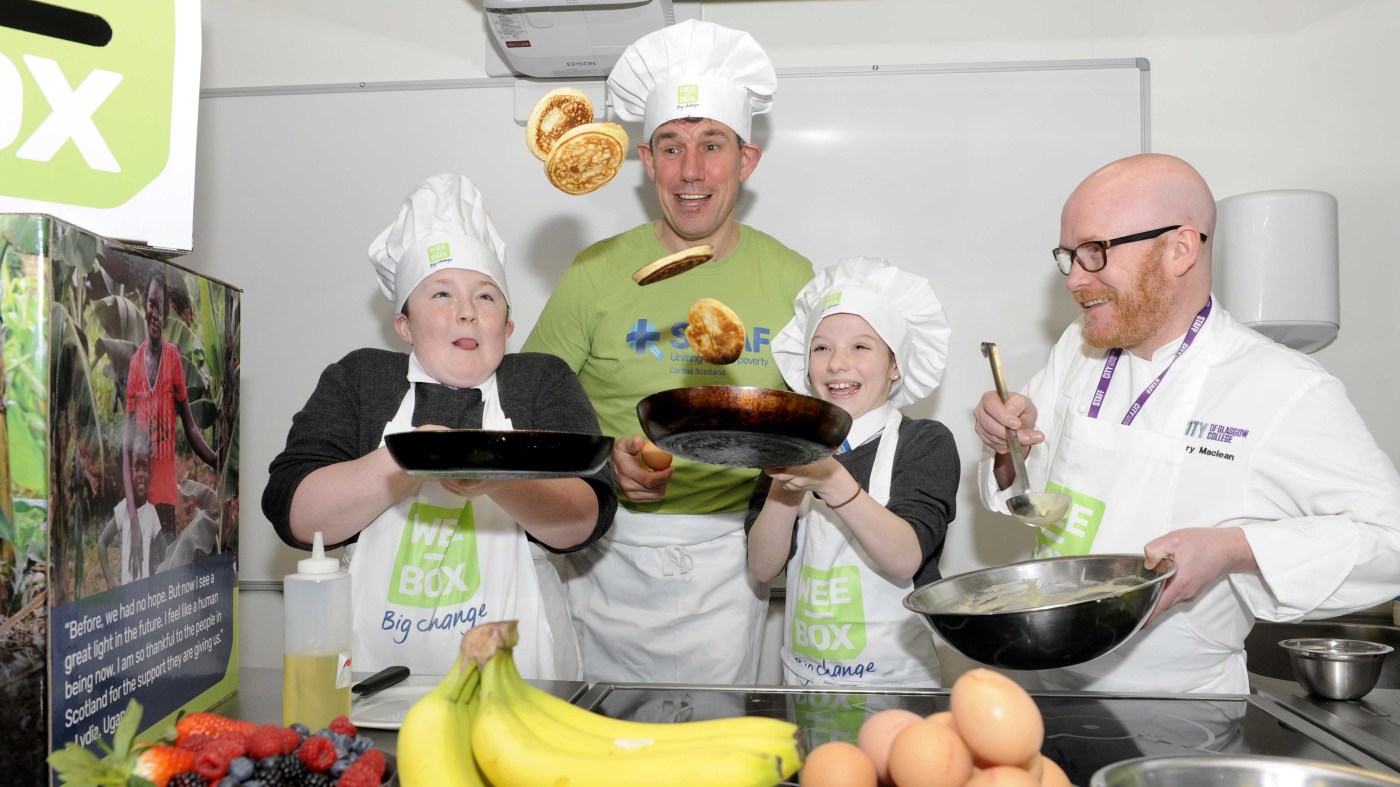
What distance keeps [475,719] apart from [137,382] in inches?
27.7

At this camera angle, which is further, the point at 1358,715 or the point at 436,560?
the point at 436,560

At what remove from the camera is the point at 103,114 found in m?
1.37

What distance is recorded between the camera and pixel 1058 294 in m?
3.40

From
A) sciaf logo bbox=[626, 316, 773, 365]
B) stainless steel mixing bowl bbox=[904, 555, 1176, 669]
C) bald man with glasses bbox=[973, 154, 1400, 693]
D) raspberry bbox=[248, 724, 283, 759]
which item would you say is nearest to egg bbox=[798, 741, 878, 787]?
stainless steel mixing bowl bbox=[904, 555, 1176, 669]

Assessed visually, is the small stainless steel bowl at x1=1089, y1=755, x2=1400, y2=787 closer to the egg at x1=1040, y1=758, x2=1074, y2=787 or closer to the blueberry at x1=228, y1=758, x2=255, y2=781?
the egg at x1=1040, y1=758, x2=1074, y2=787

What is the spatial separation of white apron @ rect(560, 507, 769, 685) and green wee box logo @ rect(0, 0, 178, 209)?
5.31 ft

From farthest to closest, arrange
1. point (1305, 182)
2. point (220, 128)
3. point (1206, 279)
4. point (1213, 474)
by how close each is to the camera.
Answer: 1. point (220, 128)
2. point (1305, 182)
3. point (1206, 279)
4. point (1213, 474)

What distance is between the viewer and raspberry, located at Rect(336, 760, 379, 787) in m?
1.09

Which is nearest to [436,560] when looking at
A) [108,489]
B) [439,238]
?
[439,238]

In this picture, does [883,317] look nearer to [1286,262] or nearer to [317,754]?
[1286,262]

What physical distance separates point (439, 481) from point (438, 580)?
0.20m

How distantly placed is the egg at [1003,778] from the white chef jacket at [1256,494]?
1.05 m

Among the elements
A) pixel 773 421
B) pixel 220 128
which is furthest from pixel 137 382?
pixel 220 128

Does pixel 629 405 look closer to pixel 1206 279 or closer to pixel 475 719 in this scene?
pixel 1206 279
